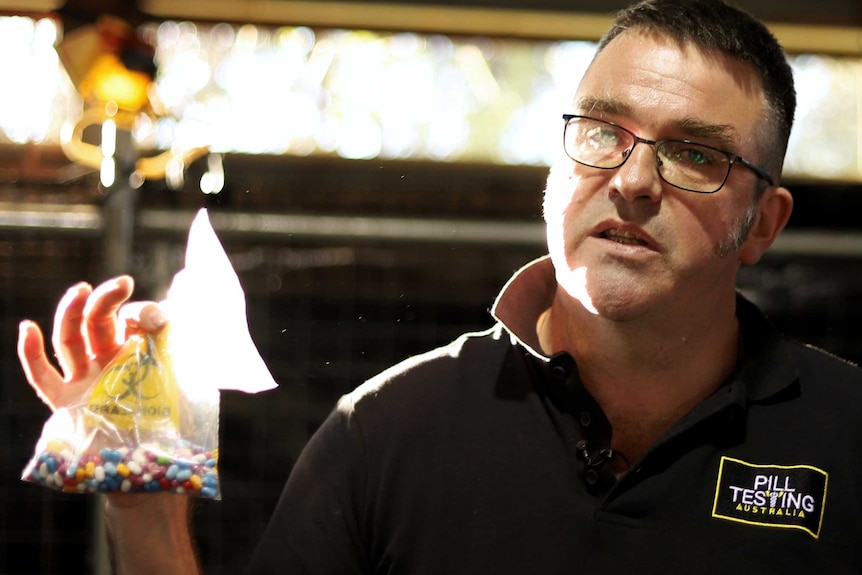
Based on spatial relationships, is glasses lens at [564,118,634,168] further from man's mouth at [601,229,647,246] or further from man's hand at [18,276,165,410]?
man's hand at [18,276,165,410]

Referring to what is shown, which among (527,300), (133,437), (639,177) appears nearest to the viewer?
(133,437)

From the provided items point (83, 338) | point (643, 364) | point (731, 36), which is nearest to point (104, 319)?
point (83, 338)

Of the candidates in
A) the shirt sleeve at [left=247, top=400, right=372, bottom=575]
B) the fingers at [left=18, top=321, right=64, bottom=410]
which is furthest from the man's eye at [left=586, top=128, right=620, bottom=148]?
the fingers at [left=18, top=321, right=64, bottom=410]

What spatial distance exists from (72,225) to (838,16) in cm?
115

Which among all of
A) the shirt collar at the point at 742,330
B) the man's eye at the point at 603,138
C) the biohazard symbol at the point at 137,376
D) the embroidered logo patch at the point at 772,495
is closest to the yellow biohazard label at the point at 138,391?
the biohazard symbol at the point at 137,376

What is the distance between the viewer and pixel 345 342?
1483mm

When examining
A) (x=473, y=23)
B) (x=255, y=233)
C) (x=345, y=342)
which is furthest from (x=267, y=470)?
(x=473, y=23)

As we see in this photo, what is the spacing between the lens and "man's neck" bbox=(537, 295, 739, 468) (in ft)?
3.72

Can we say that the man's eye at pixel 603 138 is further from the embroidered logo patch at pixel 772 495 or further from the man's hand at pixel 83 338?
the man's hand at pixel 83 338

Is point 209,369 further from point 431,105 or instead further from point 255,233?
point 431,105

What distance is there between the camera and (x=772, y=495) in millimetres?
1098

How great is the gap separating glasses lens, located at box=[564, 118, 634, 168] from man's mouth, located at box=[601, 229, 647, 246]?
Result: 3.1 inches

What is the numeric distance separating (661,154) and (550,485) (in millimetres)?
409

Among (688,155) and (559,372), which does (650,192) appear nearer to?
(688,155)
